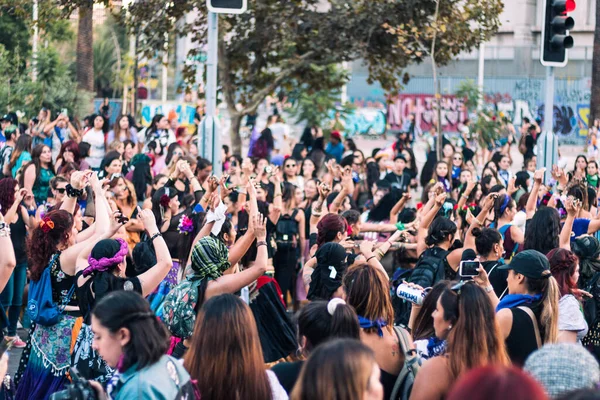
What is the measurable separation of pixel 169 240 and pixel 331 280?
113 inches

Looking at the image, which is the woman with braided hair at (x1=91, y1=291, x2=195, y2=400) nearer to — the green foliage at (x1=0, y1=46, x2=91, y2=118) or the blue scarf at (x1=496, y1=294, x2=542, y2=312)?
the blue scarf at (x1=496, y1=294, x2=542, y2=312)

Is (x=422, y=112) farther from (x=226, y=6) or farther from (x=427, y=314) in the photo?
(x=427, y=314)

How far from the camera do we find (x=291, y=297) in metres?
12.7

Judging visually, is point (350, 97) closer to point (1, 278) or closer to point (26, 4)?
point (26, 4)

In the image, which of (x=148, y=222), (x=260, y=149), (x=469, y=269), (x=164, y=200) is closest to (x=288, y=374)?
(x=469, y=269)

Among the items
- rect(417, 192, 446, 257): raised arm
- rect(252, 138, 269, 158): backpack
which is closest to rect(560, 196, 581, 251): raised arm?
rect(417, 192, 446, 257): raised arm

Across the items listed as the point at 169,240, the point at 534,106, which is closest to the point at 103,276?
the point at 169,240

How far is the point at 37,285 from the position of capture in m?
6.71

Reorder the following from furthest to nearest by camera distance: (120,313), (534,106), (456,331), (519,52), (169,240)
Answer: (519,52)
(534,106)
(169,240)
(456,331)
(120,313)

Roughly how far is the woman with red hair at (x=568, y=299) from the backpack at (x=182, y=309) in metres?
2.29

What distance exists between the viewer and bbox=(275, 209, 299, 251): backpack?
11742 millimetres

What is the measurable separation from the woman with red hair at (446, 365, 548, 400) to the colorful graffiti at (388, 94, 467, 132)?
1452 inches

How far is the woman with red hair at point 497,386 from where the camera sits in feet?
9.62

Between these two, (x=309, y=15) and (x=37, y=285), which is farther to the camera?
(x=309, y=15)
